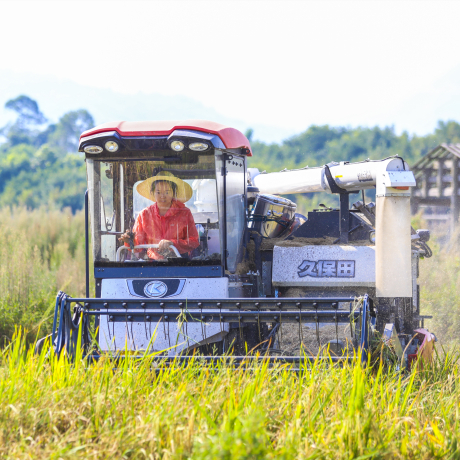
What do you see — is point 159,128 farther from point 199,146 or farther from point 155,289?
point 155,289

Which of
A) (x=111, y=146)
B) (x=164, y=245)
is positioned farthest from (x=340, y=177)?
(x=111, y=146)

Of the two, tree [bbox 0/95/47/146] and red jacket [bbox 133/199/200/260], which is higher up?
tree [bbox 0/95/47/146]

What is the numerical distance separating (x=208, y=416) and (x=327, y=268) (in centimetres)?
298

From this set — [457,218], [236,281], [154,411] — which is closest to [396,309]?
[236,281]

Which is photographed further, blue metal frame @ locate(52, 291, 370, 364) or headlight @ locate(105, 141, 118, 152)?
headlight @ locate(105, 141, 118, 152)

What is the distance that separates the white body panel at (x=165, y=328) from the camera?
5227mm

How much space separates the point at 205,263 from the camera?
5422 mm

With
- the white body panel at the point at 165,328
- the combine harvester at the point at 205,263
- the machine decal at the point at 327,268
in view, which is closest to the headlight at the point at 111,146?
the combine harvester at the point at 205,263

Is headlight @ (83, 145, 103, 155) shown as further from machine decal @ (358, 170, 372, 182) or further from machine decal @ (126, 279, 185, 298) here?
machine decal @ (358, 170, 372, 182)

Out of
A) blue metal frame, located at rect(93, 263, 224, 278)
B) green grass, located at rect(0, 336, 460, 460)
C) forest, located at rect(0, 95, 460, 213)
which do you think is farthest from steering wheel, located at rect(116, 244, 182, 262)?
forest, located at rect(0, 95, 460, 213)

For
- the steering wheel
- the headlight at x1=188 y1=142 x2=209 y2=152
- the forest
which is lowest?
the steering wheel

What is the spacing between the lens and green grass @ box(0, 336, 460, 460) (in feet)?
10.1

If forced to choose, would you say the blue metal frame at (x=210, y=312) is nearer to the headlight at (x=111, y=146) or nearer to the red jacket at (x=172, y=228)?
the red jacket at (x=172, y=228)

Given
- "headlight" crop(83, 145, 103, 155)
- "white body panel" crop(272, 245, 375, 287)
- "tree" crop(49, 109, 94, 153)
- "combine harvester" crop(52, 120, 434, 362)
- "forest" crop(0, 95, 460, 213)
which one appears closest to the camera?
"combine harvester" crop(52, 120, 434, 362)
